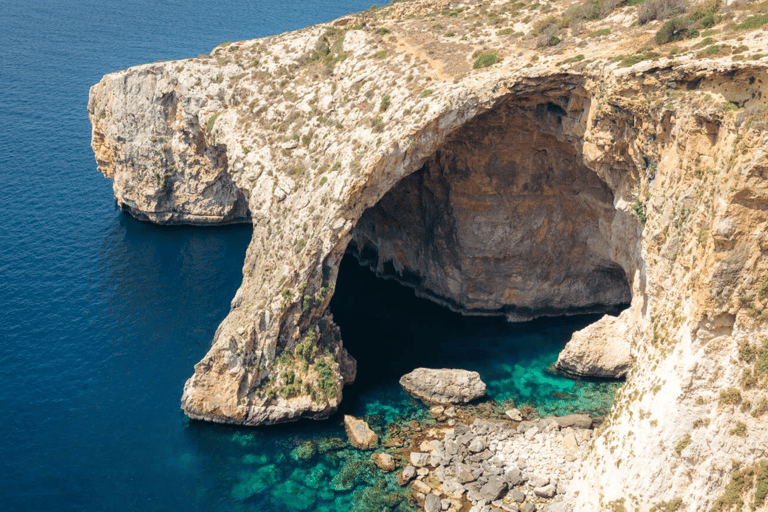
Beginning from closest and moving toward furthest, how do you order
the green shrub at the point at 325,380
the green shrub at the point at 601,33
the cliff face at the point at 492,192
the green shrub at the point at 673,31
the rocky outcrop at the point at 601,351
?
the cliff face at the point at 492,192 → the green shrub at the point at 673,31 → the green shrub at the point at 601,33 → the green shrub at the point at 325,380 → the rocky outcrop at the point at 601,351

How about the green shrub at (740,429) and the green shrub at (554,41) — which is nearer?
the green shrub at (740,429)

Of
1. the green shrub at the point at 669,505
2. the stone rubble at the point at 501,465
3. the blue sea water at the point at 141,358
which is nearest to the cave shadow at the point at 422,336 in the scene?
the blue sea water at the point at 141,358

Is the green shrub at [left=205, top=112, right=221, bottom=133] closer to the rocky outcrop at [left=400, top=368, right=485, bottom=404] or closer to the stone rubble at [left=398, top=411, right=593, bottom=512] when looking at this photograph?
the rocky outcrop at [left=400, top=368, right=485, bottom=404]

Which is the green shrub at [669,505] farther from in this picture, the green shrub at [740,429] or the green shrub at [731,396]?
the green shrub at [731,396]

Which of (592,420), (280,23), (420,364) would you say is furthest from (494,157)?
(280,23)

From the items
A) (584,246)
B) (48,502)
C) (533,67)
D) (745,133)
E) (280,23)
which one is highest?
(280,23)

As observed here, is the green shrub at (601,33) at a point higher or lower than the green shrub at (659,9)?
lower

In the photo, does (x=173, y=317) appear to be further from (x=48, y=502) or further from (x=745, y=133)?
(x=745, y=133)
